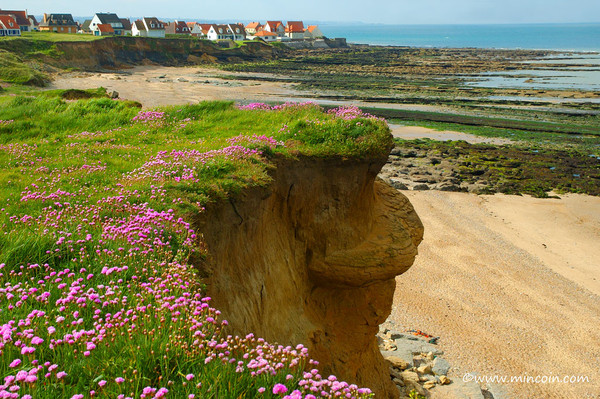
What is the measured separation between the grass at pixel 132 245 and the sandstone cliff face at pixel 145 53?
65228 millimetres

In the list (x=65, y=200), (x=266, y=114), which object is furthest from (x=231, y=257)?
(x=266, y=114)

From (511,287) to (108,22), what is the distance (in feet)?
381

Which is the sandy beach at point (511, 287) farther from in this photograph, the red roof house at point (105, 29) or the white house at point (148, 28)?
the white house at point (148, 28)

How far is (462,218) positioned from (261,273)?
1951cm

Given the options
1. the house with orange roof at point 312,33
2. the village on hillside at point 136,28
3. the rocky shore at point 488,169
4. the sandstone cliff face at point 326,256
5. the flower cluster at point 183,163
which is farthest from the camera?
the house with orange roof at point 312,33

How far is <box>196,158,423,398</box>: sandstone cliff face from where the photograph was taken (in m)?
8.63

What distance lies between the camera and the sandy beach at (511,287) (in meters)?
14.8

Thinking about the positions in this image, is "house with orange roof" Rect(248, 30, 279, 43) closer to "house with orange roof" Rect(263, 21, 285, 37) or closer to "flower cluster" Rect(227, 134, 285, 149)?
"house with orange roof" Rect(263, 21, 285, 37)

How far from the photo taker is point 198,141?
1069 centimetres

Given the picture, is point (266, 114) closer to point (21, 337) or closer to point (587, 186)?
point (21, 337)

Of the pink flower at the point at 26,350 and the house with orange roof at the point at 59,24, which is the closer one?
the pink flower at the point at 26,350

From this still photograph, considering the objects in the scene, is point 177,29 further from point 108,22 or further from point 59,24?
point 59,24

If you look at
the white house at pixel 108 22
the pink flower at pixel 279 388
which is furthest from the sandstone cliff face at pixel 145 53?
the pink flower at pixel 279 388

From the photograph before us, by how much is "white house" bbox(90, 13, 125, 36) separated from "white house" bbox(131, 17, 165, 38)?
10.8 ft
